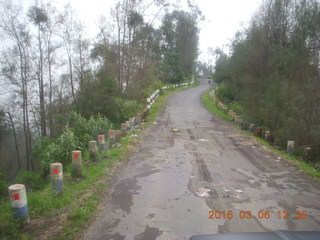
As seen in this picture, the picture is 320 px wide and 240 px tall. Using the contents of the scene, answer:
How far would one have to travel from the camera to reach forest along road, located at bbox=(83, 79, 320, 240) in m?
4.20

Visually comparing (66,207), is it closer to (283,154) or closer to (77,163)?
(77,163)

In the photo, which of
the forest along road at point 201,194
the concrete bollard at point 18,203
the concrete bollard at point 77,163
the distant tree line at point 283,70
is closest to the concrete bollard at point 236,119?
the distant tree line at point 283,70

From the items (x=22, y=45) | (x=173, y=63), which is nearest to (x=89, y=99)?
(x=22, y=45)

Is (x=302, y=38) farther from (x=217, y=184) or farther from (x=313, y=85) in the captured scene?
(x=217, y=184)

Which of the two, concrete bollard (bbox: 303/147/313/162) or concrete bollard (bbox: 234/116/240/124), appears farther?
concrete bollard (bbox: 234/116/240/124)

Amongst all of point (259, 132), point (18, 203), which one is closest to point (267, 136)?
point (259, 132)

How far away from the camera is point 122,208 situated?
4.80m

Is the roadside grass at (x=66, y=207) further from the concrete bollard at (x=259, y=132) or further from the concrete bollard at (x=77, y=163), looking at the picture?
the concrete bollard at (x=259, y=132)

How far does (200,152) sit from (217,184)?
2833 mm

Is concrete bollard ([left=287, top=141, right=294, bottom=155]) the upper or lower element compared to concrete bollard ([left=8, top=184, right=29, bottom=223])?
lower

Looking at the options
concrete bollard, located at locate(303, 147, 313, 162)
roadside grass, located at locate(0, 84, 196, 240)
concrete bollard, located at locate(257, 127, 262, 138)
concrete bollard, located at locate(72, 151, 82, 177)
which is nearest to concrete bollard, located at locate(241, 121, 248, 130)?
concrete bollard, located at locate(257, 127, 262, 138)
